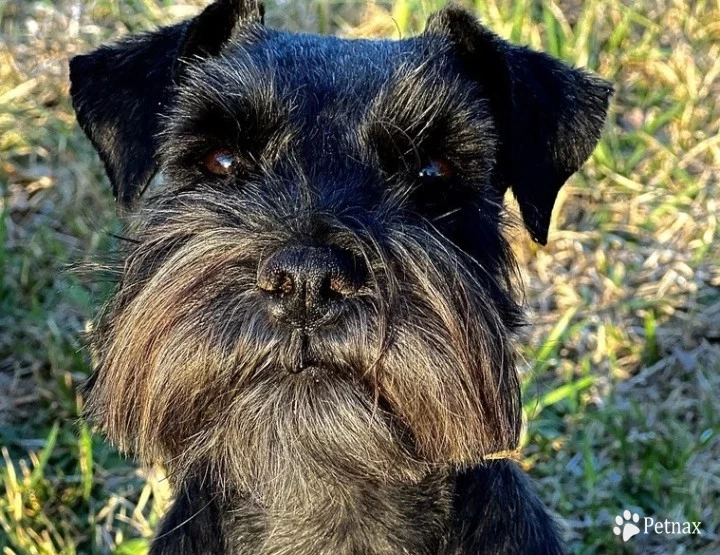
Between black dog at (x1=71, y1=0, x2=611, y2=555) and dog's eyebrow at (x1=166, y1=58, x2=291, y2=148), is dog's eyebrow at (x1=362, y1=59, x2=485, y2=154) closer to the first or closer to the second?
black dog at (x1=71, y1=0, x2=611, y2=555)

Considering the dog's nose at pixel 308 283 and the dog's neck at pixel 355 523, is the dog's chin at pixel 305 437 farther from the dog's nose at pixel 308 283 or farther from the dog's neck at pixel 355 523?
the dog's neck at pixel 355 523

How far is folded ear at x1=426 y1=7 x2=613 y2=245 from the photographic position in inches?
127

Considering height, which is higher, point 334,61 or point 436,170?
point 334,61

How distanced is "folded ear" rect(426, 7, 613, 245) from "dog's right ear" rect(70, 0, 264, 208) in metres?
0.80

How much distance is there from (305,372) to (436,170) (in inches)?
31.9

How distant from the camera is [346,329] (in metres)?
2.47

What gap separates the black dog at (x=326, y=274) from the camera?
2523mm

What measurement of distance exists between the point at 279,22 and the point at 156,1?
0.85m

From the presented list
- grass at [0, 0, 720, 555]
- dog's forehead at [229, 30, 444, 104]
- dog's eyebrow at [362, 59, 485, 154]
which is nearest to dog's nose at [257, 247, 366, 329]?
dog's eyebrow at [362, 59, 485, 154]

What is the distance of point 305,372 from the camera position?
8.32 feet

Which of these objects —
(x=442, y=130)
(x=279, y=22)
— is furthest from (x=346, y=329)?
(x=279, y=22)

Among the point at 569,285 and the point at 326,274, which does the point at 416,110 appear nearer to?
the point at 326,274

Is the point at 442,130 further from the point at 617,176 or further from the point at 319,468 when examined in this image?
the point at 617,176

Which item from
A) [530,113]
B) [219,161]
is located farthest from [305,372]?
[530,113]
